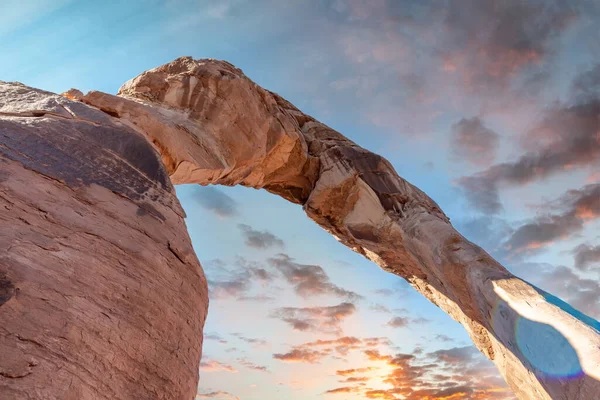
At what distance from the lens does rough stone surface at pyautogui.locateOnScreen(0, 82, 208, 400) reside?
2666 millimetres

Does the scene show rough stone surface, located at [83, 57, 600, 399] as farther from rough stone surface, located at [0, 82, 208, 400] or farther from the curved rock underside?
rough stone surface, located at [0, 82, 208, 400]

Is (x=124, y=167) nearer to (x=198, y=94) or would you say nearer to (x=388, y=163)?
(x=198, y=94)

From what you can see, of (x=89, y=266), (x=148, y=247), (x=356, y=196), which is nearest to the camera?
(x=89, y=266)

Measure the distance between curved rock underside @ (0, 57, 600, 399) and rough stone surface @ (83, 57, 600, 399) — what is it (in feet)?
0.13

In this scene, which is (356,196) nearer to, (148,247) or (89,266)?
(148,247)

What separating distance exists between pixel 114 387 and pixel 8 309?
841mm

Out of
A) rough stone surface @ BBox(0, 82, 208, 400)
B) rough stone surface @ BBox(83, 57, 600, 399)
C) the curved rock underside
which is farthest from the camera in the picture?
rough stone surface @ BBox(83, 57, 600, 399)

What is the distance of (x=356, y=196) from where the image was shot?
12.5m

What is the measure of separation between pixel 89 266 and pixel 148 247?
0.80m

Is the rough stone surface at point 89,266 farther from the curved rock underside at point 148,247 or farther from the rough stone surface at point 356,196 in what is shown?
the rough stone surface at point 356,196

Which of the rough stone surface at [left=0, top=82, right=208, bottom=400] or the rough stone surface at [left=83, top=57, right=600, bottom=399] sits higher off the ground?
the rough stone surface at [left=83, top=57, right=600, bottom=399]

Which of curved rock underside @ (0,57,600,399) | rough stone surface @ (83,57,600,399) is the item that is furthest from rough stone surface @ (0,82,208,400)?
rough stone surface @ (83,57,600,399)

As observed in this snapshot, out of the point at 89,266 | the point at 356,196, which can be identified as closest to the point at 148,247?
the point at 89,266

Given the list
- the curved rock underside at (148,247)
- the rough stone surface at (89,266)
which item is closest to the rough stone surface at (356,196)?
the curved rock underside at (148,247)
